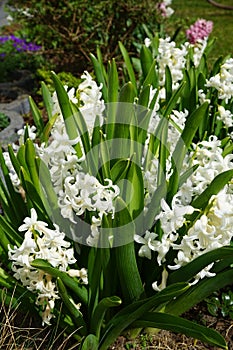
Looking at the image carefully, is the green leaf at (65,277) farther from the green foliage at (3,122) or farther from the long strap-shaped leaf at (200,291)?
the green foliage at (3,122)

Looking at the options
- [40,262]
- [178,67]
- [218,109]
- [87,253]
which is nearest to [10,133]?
[178,67]

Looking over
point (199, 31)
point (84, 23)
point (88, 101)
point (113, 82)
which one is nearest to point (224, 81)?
point (113, 82)

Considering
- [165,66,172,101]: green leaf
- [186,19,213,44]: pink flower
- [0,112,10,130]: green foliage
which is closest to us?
[165,66,172,101]: green leaf

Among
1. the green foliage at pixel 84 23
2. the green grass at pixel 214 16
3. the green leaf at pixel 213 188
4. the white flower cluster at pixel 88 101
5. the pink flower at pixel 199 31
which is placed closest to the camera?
the green leaf at pixel 213 188

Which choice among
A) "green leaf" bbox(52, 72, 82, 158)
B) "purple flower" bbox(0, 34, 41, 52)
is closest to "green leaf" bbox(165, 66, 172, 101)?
"green leaf" bbox(52, 72, 82, 158)

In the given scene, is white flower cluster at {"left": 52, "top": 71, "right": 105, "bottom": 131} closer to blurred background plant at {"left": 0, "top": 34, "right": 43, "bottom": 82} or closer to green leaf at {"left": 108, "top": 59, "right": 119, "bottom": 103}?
green leaf at {"left": 108, "top": 59, "right": 119, "bottom": 103}

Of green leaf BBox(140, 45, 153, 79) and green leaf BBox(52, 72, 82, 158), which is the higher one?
green leaf BBox(140, 45, 153, 79)

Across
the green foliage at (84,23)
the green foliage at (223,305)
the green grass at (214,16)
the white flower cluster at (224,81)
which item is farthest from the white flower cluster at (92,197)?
the green grass at (214,16)

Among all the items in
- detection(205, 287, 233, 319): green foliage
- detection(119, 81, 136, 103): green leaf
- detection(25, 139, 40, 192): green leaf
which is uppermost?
detection(119, 81, 136, 103): green leaf
